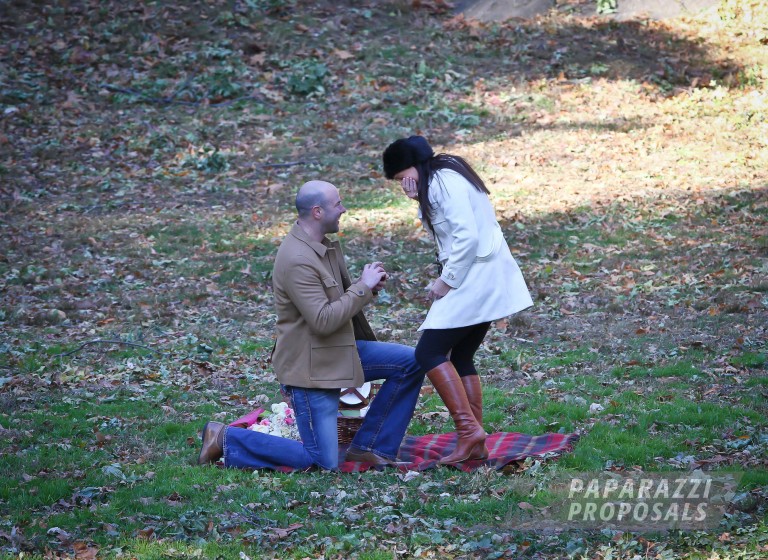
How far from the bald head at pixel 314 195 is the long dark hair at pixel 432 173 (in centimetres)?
58

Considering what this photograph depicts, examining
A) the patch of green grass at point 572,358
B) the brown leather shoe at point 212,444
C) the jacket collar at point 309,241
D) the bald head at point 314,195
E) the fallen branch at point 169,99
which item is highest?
the fallen branch at point 169,99

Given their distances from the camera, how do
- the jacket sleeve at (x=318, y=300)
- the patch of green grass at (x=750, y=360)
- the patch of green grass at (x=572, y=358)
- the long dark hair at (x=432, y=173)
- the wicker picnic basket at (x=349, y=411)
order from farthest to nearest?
1. the patch of green grass at (x=572, y=358)
2. the patch of green grass at (x=750, y=360)
3. the wicker picnic basket at (x=349, y=411)
4. the long dark hair at (x=432, y=173)
5. the jacket sleeve at (x=318, y=300)

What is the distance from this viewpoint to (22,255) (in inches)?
478

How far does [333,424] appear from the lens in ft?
19.6

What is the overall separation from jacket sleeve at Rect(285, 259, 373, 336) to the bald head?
1.24 feet

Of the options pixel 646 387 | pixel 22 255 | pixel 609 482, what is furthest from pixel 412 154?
pixel 22 255

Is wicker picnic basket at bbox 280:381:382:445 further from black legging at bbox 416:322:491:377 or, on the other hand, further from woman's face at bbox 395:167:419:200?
woman's face at bbox 395:167:419:200

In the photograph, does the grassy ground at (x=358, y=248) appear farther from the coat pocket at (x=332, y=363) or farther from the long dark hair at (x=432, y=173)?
the long dark hair at (x=432, y=173)

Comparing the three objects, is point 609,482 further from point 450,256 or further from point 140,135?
point 140,135

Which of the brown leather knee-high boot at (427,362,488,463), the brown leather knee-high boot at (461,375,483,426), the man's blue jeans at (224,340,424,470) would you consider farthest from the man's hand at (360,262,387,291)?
the brown leather knee-high boot at (461,375,483,426)

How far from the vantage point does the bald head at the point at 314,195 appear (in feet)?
19.2

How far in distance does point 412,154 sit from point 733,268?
609cm

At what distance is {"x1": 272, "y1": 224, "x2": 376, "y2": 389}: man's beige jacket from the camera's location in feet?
18.8

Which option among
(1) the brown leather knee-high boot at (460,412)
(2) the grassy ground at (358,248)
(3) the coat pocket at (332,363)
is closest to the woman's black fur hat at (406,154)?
(3) the coat pocket at (332,363)
